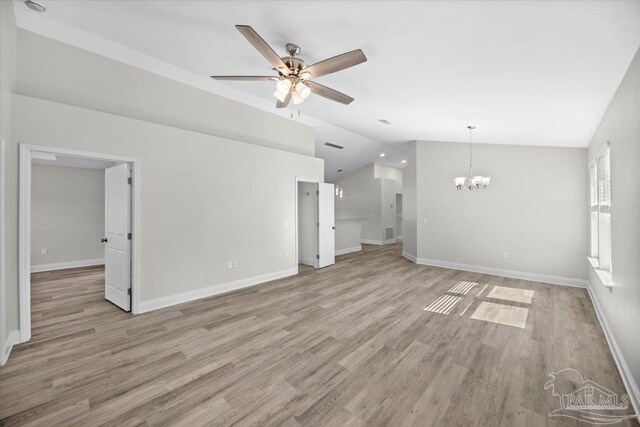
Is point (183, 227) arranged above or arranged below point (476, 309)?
above

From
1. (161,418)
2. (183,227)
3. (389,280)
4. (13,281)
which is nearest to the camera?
(161,418)

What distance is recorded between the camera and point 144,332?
126 inches

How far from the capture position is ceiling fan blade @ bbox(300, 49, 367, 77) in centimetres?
240

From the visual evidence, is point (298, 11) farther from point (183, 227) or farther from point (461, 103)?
point (183, 227)

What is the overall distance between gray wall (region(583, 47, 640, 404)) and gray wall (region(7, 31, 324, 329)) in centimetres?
483

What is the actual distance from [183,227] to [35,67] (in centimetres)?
248

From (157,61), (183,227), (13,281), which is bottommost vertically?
(13,281)

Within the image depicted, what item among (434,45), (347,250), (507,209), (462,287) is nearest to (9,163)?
(434,45)

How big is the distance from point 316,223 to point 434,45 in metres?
4.60

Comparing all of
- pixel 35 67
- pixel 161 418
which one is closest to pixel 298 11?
pixel 35 67

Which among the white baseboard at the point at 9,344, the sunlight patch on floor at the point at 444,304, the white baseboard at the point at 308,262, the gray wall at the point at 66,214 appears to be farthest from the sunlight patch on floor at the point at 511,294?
the gray wall at the point at 66,214

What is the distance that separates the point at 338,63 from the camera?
2590 mm

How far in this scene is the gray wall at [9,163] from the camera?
2.54 metres

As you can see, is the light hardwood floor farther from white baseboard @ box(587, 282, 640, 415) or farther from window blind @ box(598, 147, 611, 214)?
window blind @ box(598, 147, 611, 214)
